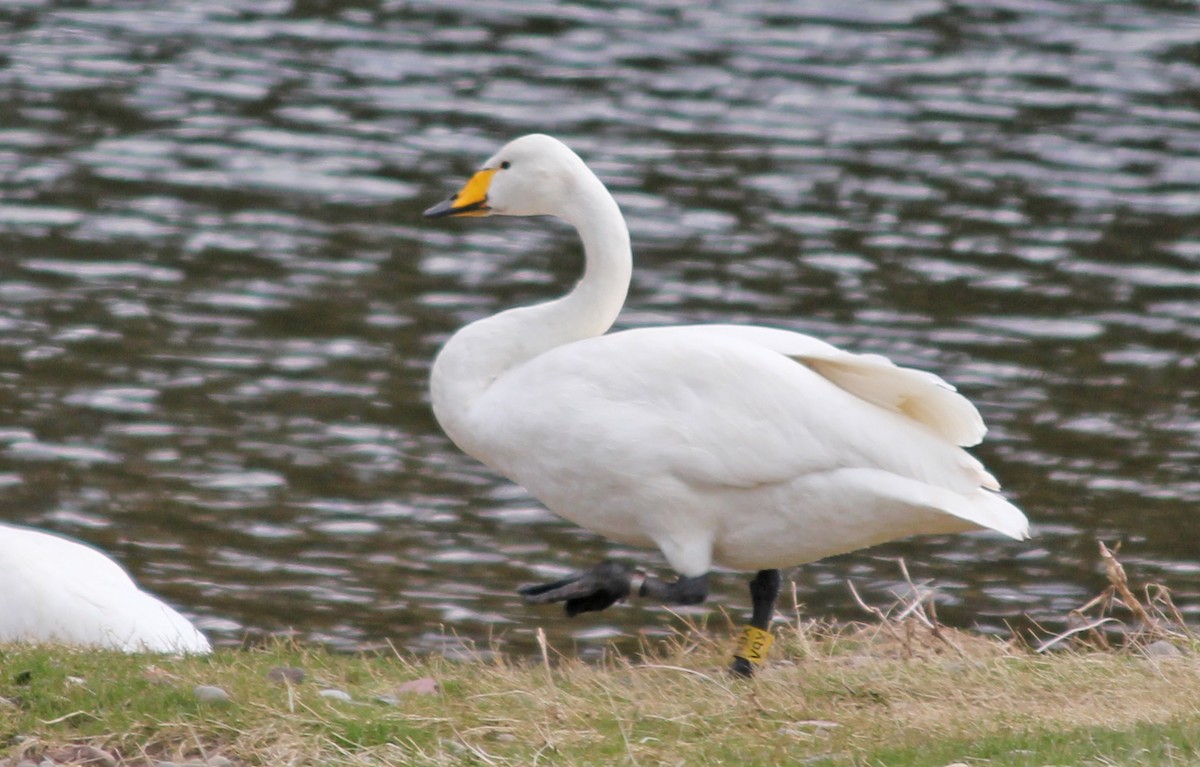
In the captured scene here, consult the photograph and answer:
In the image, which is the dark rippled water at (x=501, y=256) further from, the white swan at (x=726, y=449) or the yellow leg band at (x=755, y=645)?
the white swan at (x=726, y=449)

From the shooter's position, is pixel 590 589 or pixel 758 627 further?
pixel 758 627

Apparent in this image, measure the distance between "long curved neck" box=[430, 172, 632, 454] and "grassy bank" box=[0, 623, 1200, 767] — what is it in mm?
956

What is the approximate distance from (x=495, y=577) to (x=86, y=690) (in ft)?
13.1

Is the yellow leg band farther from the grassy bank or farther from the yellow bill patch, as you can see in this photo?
the yellow bill patch

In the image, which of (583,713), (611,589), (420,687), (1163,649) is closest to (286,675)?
(420,687)

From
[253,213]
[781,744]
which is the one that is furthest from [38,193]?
[781,744]

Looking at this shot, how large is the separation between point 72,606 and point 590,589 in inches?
81.8

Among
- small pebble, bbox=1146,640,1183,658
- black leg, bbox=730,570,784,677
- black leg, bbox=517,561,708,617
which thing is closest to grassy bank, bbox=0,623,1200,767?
black leg, bbox=730,570,784,677

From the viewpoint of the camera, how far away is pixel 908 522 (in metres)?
5.89

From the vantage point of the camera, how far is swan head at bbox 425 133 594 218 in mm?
6570

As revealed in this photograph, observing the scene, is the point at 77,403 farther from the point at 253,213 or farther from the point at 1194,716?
the point at 1194,716

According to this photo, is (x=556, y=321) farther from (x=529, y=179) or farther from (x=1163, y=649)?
(x=1163, y=649)

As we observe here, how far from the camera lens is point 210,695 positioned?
5.25 meters

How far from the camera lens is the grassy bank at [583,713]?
5020mm
